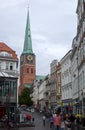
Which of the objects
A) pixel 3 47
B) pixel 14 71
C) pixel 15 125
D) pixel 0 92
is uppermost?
pixel 3 47

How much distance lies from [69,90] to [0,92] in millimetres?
22307

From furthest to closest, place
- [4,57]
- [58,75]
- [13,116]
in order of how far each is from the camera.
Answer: [58,75] < [4,57] < [13,116]

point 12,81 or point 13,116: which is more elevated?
point 12,81

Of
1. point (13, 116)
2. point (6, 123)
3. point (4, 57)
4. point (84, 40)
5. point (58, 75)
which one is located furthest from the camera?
point (58, 75)

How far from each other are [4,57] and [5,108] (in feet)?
115

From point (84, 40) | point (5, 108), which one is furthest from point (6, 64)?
point (84, 40)

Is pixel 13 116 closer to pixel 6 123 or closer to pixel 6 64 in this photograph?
pixel 6 123

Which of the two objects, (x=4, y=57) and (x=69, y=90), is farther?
(x=4, y=57)

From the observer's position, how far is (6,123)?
153 feet

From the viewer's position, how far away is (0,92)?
6469 centimetres

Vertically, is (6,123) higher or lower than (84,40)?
lower

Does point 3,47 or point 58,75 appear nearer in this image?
point 3,47

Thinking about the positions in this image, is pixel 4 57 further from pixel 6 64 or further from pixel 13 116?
pixel 13 116

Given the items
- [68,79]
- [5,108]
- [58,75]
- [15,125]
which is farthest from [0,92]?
[58,75]
